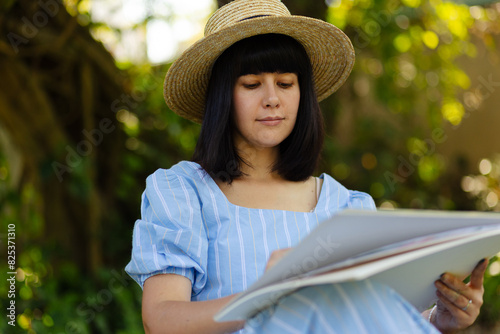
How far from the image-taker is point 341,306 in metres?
0.96

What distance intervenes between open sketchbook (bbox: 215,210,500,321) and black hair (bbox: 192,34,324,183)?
565 mm

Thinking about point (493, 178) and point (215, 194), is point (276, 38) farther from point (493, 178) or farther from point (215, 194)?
point (493, 178)

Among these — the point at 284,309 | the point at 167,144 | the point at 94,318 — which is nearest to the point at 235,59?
the point at 284,309

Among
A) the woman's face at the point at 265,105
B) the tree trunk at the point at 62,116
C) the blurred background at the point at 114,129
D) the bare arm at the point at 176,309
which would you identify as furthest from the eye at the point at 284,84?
the tree trunk at the point at 62,116

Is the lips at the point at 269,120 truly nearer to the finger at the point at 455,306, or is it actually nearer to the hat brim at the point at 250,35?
the hat brim at the point at 250,35

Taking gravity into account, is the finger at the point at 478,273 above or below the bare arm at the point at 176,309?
above

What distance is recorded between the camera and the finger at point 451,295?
1155mm

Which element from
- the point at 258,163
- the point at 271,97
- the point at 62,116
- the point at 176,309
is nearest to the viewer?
the point at 176,309

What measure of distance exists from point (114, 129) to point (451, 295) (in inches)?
105

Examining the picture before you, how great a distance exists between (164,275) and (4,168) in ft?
8.67

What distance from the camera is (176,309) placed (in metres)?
1.14

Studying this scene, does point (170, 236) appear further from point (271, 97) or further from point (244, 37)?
point (244, 37)

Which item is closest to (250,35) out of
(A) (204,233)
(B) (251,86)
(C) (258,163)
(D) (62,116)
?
(B) (251,86)

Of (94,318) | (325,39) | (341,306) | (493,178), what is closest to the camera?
(341,306)
